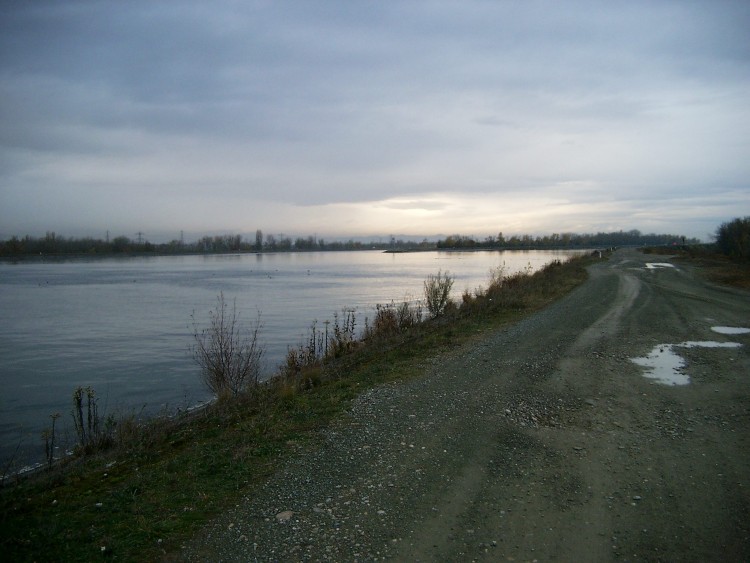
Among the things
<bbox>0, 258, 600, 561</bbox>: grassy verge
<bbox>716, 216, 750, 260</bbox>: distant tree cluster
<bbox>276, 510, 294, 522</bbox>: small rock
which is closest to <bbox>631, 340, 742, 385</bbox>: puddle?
<bbox>0, 258, 600, 561</bbox>: grassy verge

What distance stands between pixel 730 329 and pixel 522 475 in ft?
36.4

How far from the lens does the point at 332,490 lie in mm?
4902

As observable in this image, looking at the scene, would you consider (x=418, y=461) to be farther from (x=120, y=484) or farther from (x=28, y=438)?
(x=28, y=438)

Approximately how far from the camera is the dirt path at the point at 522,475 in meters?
3.96

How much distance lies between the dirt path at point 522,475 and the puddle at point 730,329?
367 centimetres

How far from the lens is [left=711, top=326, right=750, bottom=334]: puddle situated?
1247 cm

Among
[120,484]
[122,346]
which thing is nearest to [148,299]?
[122,346]

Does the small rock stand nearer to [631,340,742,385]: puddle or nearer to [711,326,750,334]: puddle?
[631,340,742,385]: puddle

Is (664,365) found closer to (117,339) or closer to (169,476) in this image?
(169,476)

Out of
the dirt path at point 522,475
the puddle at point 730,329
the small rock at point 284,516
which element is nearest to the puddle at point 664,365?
the dirt path at point 522,475

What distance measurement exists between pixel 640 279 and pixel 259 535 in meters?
29.9

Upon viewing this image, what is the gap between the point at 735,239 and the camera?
5325 cm

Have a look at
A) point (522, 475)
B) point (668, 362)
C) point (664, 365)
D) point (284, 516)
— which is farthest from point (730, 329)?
point (284, 516)

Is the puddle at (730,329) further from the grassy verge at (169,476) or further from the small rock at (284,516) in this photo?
the small rock at (284,516)
